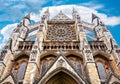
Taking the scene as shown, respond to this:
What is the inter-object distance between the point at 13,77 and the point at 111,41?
39.1 ft

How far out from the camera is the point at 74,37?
20.3 metres

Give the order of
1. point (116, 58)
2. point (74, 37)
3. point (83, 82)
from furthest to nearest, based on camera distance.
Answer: point (74, 37) → point (116, 58) → point (83, 82)

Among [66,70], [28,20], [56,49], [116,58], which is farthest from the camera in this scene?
[28,20]

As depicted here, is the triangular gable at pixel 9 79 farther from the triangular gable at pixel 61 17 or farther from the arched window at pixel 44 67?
the triangular gable at pixel 61 17

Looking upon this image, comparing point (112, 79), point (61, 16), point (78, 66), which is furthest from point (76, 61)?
point (61, 16)

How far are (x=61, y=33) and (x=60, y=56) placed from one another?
5880 millimetres

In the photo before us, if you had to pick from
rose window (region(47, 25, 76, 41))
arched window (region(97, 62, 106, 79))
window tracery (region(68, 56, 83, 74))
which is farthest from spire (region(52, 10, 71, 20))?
arched window (region(97, 62, 106, 79))

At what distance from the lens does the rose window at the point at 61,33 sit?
1995cm

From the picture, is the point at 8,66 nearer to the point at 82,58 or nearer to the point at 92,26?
the point at 82,58

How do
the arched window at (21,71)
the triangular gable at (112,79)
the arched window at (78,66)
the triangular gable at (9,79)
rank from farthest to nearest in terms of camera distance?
the arched window at (78,66)
the arched window at (21,71)
the triangular gable at (112,79)
the triangular gable at (9,79)

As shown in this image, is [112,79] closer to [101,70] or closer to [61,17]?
[101,70]

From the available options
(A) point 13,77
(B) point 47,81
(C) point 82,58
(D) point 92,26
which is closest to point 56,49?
(C) point 82,58

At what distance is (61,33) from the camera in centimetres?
2080

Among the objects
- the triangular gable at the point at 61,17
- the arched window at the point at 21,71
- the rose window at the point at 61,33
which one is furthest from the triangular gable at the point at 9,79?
the triangular gable at the point at 61,17
